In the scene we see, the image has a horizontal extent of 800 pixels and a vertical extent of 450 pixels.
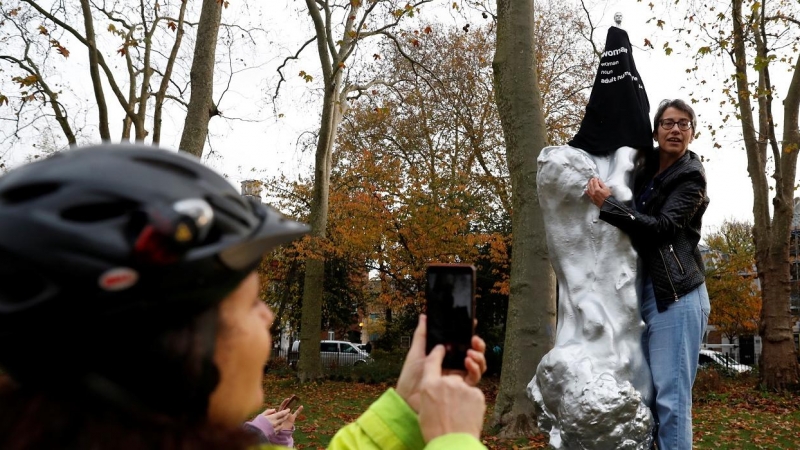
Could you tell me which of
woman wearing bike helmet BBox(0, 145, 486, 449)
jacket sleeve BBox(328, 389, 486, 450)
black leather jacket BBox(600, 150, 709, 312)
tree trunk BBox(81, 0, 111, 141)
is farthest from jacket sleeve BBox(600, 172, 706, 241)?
tree trunk BBox(81, 0, 111, 141)

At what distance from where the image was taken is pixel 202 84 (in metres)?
9.77

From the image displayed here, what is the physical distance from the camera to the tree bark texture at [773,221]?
14.1 metres

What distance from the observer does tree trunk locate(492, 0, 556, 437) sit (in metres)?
8.02

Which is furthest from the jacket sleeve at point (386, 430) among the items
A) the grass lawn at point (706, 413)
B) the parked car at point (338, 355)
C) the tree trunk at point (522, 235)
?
the parked car at point (338, 355)

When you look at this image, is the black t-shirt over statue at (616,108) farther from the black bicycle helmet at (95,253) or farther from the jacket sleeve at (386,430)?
the black bicycle helmet at (95,253)

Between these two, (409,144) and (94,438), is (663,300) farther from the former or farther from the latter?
(409,144)

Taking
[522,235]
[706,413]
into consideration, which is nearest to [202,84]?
→ [522,235]

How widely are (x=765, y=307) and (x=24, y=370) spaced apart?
52.2 ft

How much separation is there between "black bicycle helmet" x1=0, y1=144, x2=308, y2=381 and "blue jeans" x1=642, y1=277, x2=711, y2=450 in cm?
280

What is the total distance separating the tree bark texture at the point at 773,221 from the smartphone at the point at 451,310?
14.4 meters

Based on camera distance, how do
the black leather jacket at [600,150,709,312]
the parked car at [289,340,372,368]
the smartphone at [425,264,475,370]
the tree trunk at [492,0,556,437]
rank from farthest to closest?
the parked car at [289,340,372,368] < the tree trunk at [492,0,556,437] < the black leather jacket at [600,150,709,312] < the smartphone at [425,264,475,370]

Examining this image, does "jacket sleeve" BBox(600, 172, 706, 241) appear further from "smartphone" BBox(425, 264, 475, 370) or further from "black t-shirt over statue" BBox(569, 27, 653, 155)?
"smartphone" BBox(425, 264, 475, 370)

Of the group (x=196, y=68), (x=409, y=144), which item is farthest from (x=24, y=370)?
(x=409, y=144)

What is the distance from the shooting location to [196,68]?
9.88 meters
